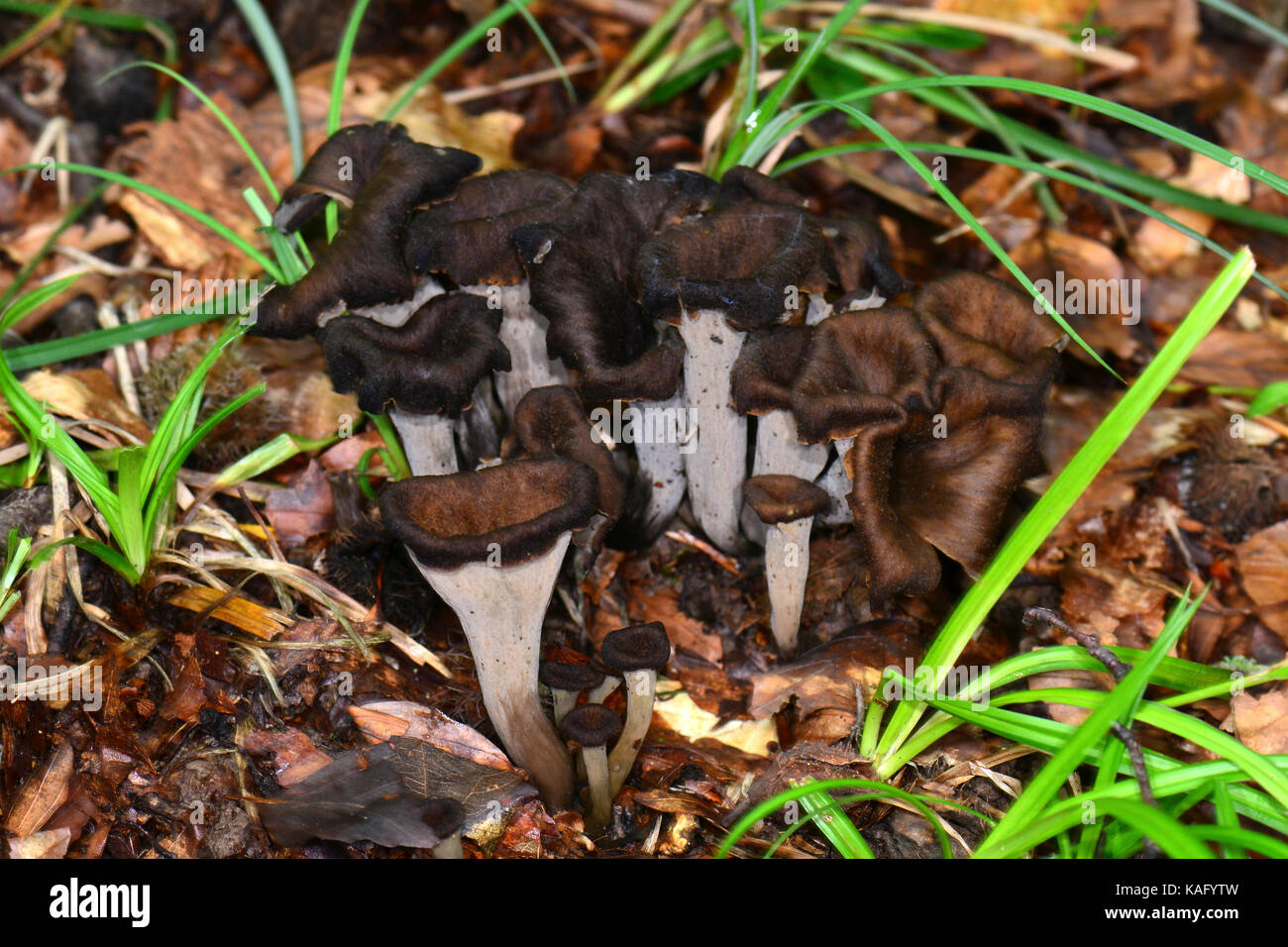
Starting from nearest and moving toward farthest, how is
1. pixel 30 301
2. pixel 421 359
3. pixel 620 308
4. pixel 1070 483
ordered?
pixel 1070 483 < pixel 421 359 < pixel 620 308 < pixel 30 301

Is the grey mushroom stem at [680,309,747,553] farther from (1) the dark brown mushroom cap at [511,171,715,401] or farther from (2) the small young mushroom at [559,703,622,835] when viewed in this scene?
(2) the small young mushroom at [559,703,622,835]

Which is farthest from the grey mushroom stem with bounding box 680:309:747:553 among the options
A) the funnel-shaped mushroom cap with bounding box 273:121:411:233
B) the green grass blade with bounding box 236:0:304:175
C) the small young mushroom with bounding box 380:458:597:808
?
the green grass blade with bounding box 236:0:304:175

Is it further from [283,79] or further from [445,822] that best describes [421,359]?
[283,79]

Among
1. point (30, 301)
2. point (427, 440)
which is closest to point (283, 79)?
point (30, 301)

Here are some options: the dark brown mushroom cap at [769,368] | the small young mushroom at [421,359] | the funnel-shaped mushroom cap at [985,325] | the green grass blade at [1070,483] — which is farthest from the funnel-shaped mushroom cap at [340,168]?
the green grass blade at [1070,483]

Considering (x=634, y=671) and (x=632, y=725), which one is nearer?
(x=634, y=671)

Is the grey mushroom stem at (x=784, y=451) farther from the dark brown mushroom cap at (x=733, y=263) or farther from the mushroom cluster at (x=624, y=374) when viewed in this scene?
the dark brown mushroom cap at (x=733, y=263)
